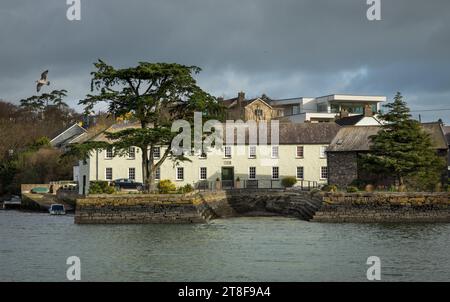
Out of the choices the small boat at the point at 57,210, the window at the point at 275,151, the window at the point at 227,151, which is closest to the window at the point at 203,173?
the window at the point at 227,151

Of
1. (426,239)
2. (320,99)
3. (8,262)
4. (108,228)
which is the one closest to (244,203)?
(108,228)

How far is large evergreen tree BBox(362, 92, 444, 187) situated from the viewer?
175 feet

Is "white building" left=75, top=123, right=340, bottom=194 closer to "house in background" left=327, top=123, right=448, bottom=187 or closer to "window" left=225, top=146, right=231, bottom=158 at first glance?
"window" left=225, top=146, right=231, bottom=158

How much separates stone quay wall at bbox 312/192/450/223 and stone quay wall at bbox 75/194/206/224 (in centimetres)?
921

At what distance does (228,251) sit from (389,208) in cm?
1799

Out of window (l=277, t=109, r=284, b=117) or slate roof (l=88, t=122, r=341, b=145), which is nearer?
slate roof (l=88, t=122, r=341, b=145)

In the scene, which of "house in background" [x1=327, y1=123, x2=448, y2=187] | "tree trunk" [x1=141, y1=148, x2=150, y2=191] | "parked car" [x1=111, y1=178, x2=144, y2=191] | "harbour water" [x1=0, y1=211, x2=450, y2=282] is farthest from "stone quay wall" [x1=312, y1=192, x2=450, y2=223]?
"parked car" [x1=111, y1=178, x2=144, y2=191]

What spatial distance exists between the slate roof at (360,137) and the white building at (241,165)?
8.84m

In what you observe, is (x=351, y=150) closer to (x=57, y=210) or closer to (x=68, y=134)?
(x=57, y=210)

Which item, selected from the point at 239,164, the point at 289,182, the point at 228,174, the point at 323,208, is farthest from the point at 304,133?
the point at 323,208

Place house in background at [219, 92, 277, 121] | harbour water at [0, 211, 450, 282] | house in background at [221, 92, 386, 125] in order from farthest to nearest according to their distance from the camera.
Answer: house in background at [221, 92, 386, 125] < house in background at [219, 92, 277, 121] < harbour water at [0, 211, 450, 282]

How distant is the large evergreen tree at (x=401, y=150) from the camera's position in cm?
5325
